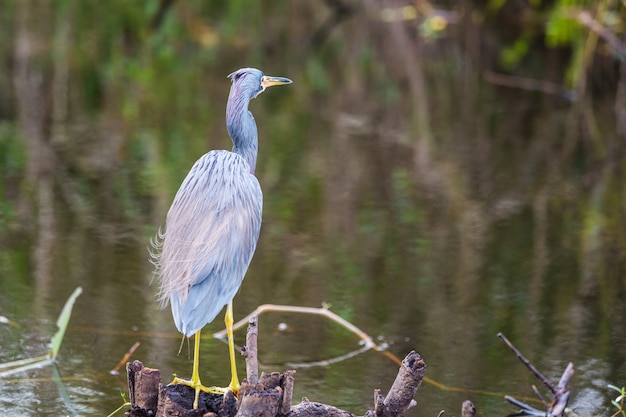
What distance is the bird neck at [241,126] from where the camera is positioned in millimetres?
4766

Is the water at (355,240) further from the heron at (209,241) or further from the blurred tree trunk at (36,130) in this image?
the heron at (209,241)

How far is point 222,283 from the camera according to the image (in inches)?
179

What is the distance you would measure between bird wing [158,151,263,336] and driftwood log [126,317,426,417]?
1.03ft

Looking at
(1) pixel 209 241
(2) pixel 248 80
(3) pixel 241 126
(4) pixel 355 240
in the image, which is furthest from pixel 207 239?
(4) pixel 355 240

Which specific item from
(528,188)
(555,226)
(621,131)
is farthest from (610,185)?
(621,131)

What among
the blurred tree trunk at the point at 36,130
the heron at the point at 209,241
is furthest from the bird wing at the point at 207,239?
the blurred tree trunk at the point at 36,130

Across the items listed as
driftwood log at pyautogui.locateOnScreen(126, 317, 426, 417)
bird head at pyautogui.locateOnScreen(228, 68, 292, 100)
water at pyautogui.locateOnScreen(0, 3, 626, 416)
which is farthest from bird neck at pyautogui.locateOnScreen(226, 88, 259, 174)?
water at pyautogui.locateOnScreen(0, 3, 626, 416)

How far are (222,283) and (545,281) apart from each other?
12.8 ft

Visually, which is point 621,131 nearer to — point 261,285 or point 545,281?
point 545,281

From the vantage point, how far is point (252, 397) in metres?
3.90

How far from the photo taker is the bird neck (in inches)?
188

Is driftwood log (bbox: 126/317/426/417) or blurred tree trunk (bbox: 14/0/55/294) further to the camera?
blurred tree trunk (bbox: 14/0/55/294)

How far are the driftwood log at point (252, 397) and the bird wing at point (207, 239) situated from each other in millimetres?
315

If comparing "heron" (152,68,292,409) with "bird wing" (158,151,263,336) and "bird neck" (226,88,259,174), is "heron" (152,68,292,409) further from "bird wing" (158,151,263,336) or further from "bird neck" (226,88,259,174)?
"bird neck" (226,88,259,174)
